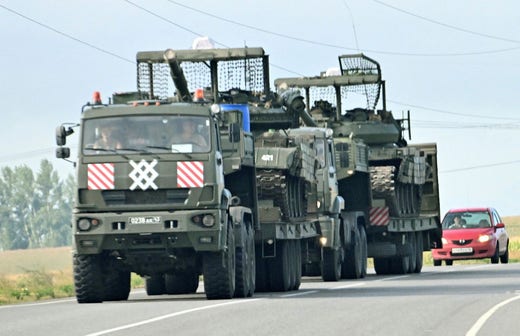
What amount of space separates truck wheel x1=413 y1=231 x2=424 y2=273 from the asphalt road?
41.7 ft

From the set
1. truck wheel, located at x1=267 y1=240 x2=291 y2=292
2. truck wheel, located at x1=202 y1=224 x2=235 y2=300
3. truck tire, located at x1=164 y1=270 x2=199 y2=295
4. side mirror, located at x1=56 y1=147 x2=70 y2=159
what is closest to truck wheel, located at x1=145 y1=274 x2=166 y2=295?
truck tire, located at x1=164 y1=270 x2=199 y2=295

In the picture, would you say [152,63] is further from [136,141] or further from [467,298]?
[467,298]

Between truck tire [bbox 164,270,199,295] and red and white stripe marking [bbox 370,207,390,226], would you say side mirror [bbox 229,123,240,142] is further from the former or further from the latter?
red and white stripe marking [bbox 370,207,390,226]

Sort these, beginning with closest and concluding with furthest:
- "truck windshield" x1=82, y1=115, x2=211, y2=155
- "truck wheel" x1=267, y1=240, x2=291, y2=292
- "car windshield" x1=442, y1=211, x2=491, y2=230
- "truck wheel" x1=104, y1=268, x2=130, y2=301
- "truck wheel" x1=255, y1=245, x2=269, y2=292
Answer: "truck windshield" x1=82, y1=115, x2=211, y2=155 < "truck wheel" x1=104, y1=268, x2=130, y2=301 < "truck wheel" x1=267, y1=240, x2=291, y2=292 < "truck wheel" x1=255, y1=245, x2=269, y2=292 < "car windshield" x1=442, y1=211, x2=491, y2=230

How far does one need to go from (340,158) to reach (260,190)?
8014 millimetres

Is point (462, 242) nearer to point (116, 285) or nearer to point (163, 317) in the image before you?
point (116, 285)

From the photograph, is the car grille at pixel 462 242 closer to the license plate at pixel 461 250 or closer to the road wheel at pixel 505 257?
the license plate at pixel 461 250

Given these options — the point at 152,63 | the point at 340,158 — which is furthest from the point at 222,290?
the point at 340,158

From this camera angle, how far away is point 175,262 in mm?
26047

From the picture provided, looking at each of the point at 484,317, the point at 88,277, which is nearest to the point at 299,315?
the point at 484,317

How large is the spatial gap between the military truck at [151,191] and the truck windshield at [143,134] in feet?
0.05

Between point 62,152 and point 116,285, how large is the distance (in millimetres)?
2662

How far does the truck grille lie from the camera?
998 inches

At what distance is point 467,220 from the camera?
163 feet
